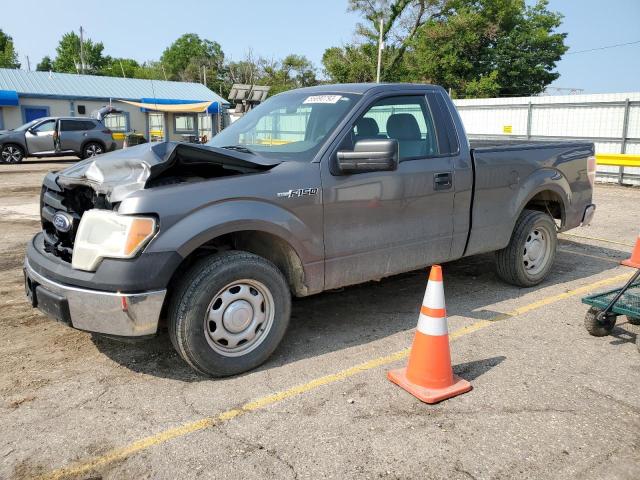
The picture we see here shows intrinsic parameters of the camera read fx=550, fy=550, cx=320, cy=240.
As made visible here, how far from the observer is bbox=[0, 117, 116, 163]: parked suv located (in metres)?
21.1

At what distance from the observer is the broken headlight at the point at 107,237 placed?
314 centimetres

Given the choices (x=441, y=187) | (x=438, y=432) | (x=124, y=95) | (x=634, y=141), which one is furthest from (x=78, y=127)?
(x=438, y=432)

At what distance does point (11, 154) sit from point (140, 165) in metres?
21.0

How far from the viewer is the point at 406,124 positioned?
457 cm

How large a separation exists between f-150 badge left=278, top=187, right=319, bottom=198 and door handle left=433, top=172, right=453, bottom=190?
3.85 ft

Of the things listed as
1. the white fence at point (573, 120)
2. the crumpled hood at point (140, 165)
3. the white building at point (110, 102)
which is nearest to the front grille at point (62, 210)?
the crumpled hood at point (140, 165)

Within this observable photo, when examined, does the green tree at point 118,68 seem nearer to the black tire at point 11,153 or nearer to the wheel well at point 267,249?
the black tire at point 11,153

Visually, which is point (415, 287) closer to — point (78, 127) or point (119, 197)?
point (119, 197)

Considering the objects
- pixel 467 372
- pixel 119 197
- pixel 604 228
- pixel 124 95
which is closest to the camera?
pixel 119 197

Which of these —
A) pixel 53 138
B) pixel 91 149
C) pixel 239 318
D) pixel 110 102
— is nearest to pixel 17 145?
pixel 53 138

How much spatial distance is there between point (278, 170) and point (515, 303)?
2.74 metres

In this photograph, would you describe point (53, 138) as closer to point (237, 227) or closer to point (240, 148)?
point (240, 148)

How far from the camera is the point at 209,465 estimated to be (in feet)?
8.86

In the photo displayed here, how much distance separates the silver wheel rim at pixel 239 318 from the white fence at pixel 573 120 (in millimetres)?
14271
